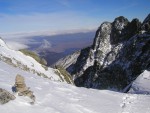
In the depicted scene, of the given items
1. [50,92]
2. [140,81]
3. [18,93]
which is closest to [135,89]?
[140,81]

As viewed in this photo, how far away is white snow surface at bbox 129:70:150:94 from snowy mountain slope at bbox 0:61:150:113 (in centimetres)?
447

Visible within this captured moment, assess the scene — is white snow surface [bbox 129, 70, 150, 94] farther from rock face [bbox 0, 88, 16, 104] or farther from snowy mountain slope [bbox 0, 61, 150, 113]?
rock face [bbox 0, 88, 16, 104]

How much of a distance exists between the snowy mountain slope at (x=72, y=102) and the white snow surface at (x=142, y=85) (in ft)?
14.7

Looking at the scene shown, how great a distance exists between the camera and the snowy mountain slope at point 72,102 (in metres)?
16.8

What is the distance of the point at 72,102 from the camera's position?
21.0 meters

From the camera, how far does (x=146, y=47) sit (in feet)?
644

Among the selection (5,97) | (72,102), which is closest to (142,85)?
(72,102)

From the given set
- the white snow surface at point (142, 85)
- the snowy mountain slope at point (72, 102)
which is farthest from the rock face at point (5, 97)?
the white snow surface at point (142, 85)

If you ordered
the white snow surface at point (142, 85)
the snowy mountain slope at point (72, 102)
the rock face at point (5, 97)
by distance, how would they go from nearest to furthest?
the rock face at point (5, 97)
the snowy mountain slope at point (72, 102)
the white snow surface at point (142, 85)

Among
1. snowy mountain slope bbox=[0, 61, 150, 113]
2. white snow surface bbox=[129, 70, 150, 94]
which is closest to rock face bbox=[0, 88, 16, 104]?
snowy mountain slope bbox=[0, 61, 150, 113]

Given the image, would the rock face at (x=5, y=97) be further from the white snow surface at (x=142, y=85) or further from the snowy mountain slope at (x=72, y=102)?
the white snow surface at (x=142, y=85)

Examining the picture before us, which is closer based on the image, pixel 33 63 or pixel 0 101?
pixel 0 101

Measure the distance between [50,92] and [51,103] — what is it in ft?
10.6

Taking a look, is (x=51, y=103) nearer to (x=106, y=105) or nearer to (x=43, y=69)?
(x=106, y=105)
